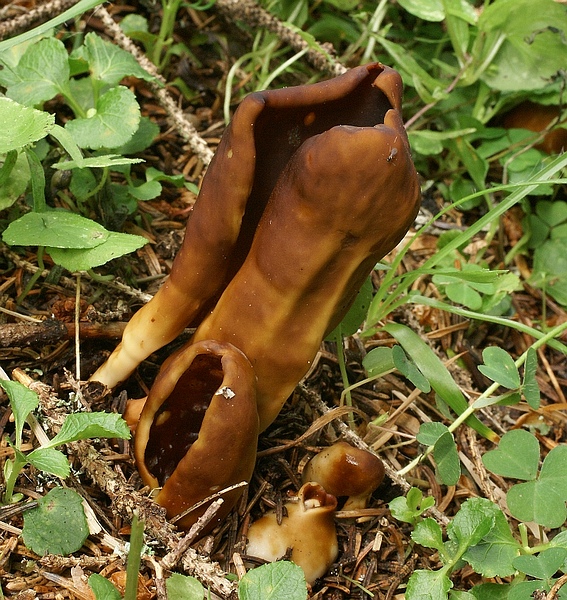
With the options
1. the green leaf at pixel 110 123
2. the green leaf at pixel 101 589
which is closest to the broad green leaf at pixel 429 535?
the green leaf at pixel 101 589

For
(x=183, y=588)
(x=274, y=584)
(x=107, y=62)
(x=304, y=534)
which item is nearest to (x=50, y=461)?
(x=183, y=588)

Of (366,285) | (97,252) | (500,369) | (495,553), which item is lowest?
(495,553)

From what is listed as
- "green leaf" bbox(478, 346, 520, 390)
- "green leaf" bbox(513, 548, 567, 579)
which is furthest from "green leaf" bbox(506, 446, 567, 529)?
"green leaf" bbox(478, 346, 520, 390)

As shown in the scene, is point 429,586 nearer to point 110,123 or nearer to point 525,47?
point 110,123

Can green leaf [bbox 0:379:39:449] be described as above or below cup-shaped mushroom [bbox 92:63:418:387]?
below

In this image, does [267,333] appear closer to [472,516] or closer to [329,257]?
[329,257]

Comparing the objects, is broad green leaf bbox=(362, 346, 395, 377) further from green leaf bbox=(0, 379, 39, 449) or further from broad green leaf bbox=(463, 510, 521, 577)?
green leaf bbox=(0, 379, 39, 449)

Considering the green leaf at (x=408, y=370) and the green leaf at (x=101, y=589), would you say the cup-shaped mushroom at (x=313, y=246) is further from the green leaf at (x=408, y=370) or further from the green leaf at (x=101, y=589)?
the green leaf at (x=101, y=589)
